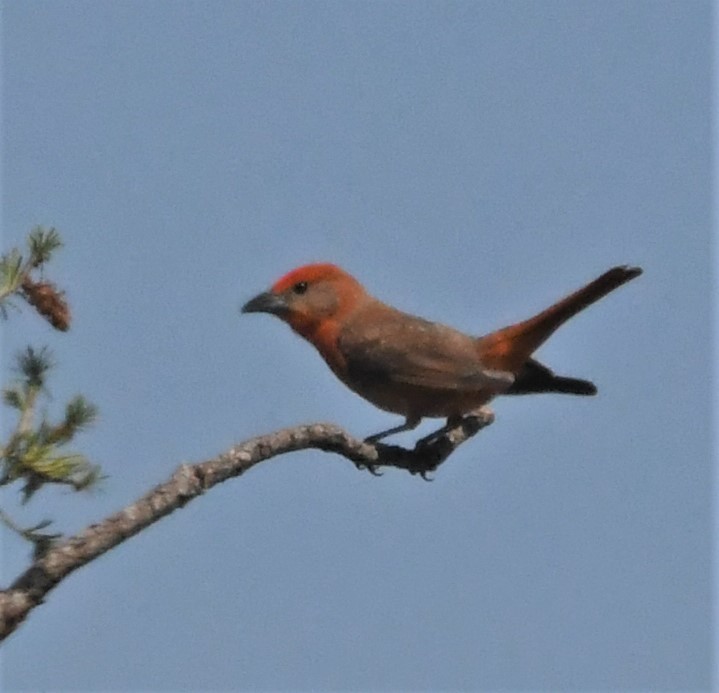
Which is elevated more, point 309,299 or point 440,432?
point 309,299

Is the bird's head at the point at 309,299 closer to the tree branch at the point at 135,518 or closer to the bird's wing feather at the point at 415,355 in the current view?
the bird's wing feather at the point at 415,355

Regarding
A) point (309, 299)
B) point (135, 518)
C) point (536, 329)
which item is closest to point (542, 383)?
point (536, 329)

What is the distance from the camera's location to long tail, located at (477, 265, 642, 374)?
6438 mm

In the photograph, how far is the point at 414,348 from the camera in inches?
280

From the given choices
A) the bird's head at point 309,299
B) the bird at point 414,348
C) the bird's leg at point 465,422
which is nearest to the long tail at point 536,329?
the bird at point 414,348

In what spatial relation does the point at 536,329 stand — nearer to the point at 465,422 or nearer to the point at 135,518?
the point at 465,422

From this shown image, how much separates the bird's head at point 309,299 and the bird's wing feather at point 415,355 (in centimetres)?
14

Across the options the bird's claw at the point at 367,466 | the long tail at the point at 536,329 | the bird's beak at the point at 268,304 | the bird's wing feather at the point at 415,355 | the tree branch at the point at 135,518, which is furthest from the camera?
the bird's beak at the point at 268,304

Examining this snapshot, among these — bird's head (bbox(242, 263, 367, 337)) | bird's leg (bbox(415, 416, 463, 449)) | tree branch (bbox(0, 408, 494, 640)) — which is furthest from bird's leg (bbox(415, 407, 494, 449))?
tree branch (bbox(0, 408, 494, 640))

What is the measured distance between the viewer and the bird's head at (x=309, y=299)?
7172mm

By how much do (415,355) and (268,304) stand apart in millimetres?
827

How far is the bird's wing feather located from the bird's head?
0.14 m

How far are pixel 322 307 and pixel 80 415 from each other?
397 centimetres

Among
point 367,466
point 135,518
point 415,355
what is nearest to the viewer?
point 135,518
